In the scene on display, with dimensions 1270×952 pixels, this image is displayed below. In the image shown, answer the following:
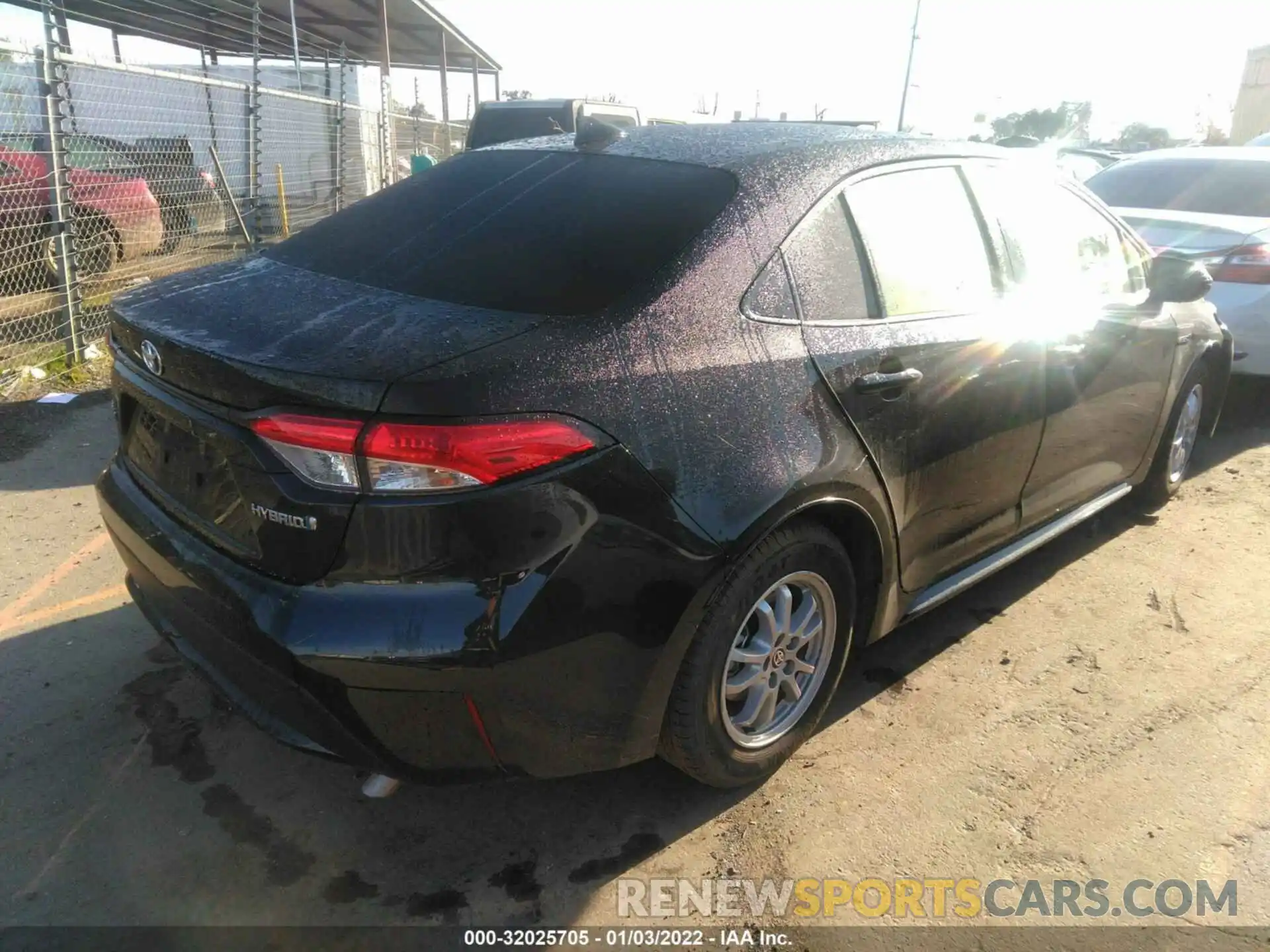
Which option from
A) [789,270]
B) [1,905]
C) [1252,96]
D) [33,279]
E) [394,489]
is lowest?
[1,905]

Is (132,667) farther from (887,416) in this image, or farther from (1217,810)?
(1217,810)

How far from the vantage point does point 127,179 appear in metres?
8.20

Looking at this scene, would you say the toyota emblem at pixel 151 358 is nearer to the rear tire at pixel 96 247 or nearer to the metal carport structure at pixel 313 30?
the rear tire at pixel 96 247

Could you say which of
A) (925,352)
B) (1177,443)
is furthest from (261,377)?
(1177,443)

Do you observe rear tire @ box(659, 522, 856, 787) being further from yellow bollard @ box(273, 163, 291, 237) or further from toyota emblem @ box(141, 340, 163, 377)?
yellow bollard @ box(273, 163, 291, 237)

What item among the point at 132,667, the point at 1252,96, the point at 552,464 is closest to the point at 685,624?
the point at 552,464

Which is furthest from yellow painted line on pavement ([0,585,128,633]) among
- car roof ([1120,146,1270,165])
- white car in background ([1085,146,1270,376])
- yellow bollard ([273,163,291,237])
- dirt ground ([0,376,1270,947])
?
yellow bollard ([273,163,291,237])

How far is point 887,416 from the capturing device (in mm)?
2543

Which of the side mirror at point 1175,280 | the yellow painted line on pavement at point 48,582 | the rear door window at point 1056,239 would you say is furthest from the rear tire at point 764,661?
the yellow painted line on pavement at point 48,582

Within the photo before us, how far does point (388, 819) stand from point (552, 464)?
1166 mm

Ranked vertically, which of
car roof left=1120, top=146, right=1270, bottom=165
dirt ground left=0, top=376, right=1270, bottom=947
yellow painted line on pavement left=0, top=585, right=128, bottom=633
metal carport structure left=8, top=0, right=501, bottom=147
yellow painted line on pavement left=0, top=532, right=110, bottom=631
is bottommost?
yellow painted line on pavement left=0, top=532, right=110, bottom=631

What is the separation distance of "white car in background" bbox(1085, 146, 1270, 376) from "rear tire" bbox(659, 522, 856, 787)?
13.8 ft

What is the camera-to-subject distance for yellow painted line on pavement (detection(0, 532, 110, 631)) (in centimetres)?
331

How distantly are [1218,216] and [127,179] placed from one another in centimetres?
848
